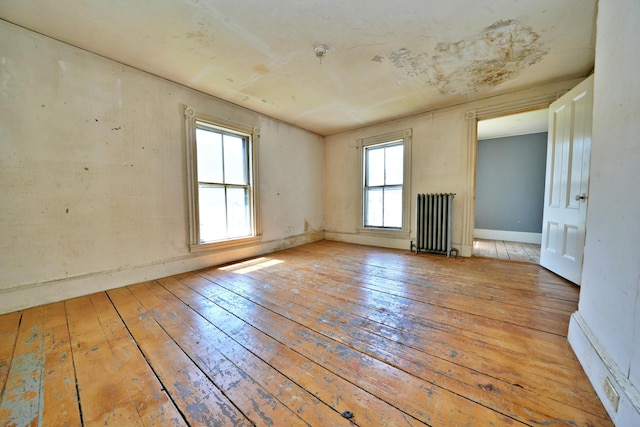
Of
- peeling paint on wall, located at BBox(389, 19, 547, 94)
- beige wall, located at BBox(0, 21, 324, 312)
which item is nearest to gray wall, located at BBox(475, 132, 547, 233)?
peeling paint on wall, located at BBox(389, 19, 547, 94)

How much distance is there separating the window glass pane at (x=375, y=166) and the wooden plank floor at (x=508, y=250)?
213 cm

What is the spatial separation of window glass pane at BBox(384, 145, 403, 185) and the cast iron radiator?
0.65m

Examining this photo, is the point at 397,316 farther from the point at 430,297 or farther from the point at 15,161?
the point at 15,161

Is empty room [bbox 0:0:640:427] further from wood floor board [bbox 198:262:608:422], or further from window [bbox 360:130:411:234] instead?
window [bbox 360:130:411:234]

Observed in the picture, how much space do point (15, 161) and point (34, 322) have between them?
1331mm

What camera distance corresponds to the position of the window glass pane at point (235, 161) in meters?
3.39

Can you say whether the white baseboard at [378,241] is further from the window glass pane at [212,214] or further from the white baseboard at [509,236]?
the window glass pane at [212,214]

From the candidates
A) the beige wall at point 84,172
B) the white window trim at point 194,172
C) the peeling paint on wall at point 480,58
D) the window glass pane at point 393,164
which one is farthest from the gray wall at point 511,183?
the beige wall at point 84,172

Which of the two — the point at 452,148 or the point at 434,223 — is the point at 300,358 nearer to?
the point at 434,223

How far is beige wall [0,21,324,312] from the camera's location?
1.88m

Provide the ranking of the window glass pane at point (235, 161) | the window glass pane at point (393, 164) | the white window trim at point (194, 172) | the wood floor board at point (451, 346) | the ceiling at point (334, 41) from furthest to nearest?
the window glass pane at point (393, 164) → the window glass pane at point (235, 161) → the white window trim at point (194, 172) → the ceiling at point (334, 41) → the wood floor board at point (451, 346)

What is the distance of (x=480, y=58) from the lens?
2342mm

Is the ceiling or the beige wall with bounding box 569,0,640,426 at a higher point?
the ceiling

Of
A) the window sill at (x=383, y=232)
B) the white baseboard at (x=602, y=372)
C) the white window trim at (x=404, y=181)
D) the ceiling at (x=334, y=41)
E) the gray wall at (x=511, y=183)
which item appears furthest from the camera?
the gray wall at (x=511, y=183)
